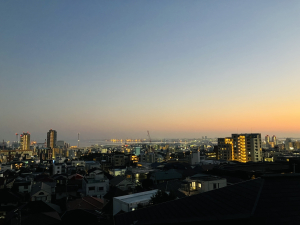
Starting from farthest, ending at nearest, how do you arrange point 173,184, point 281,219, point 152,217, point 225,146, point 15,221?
1. point 225,146
2. point 173,184
3. point 15,221
4. point 152,217
5. point 281,219

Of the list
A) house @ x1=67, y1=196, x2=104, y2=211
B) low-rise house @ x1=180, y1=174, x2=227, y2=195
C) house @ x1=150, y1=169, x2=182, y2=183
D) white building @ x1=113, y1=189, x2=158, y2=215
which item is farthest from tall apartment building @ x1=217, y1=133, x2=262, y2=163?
white building @ x1=113, y1=189, x2=158, y2=215

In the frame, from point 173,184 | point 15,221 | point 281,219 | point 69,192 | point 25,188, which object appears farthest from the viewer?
point 25,188

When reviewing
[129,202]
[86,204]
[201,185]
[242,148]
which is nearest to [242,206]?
[129,202]

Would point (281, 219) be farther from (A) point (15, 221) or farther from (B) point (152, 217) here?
(A) point (15, 221)

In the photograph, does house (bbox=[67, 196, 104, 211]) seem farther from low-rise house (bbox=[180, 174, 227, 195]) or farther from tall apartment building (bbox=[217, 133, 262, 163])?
tall apartment building (bbox=[217, 133, 262, 163])

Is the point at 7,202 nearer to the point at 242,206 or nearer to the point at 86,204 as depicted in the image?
the point at 86,204

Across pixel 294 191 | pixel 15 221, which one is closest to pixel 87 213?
pixel 15 221

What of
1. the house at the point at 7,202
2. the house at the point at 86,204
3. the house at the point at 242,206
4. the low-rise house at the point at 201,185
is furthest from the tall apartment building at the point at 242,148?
the house at the point at 242,206

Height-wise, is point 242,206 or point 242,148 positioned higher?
point 242,206
